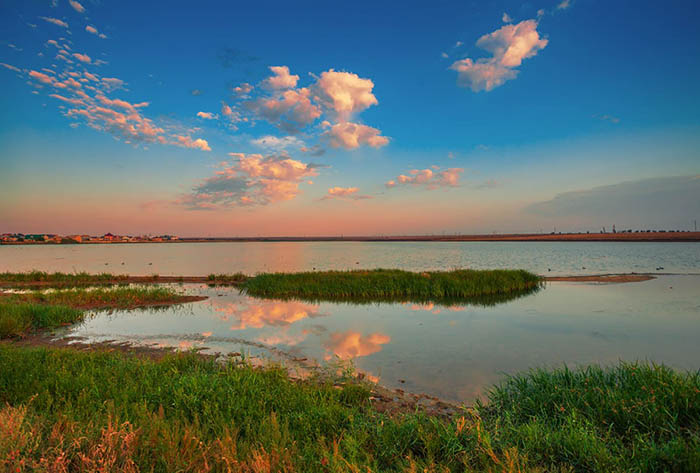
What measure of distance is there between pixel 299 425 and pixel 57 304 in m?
19.9

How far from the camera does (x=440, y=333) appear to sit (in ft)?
45.2

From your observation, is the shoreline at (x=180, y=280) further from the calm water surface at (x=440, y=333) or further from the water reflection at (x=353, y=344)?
the water reflection at (x=353, y=344)

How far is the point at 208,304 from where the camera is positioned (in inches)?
829

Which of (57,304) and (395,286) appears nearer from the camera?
(57,304)

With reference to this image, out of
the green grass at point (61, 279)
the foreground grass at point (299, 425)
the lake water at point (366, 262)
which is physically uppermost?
the foreground grass at point (299, 425)

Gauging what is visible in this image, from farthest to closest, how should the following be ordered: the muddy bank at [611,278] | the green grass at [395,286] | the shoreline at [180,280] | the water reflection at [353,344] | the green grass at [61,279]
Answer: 1. the green grass at [61,279]
2. the muddy bank at [611,278]
3. the shoreline at [180,280]
4. the green grass at [395,286]
5. the water reflection at [353,344]

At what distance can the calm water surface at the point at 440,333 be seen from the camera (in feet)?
33.3

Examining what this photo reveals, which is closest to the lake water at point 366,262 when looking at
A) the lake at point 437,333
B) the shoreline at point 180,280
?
the shoreline at point 180,280

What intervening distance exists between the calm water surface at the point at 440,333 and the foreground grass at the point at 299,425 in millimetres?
2866

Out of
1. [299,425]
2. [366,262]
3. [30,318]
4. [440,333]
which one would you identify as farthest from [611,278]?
[30,318]

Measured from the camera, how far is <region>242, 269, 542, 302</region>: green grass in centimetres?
2336

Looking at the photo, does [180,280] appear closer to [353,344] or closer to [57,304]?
[57,304]

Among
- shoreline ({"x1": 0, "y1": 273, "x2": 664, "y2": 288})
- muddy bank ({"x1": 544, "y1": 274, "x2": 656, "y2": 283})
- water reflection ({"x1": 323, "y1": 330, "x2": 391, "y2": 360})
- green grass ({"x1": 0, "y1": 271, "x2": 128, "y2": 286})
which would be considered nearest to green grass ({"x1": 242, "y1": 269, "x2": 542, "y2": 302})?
shoreline ({"x1": 0, "y1": 273, "x2": 664, "y2": 288})

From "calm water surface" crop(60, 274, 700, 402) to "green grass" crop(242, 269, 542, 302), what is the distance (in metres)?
2.83
